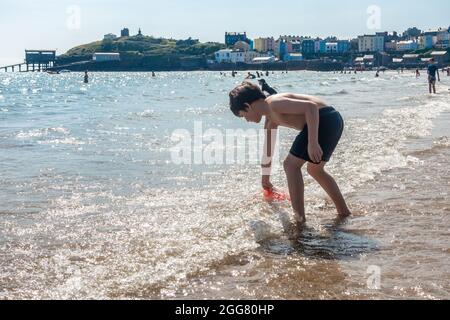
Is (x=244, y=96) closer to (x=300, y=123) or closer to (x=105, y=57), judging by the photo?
(x=300, y=123)

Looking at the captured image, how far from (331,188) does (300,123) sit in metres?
0.70

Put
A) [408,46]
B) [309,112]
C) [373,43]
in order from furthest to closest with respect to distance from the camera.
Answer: [373,43] → [408,46] → [309,112]

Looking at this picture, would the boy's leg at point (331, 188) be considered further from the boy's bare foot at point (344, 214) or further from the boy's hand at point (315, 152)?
the boy's hand at point (315, 152)

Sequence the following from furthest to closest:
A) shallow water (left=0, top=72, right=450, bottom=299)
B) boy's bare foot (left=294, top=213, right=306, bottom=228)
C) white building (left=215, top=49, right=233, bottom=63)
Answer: white building (left=215, top=49, right=233, bottom=63) < boy's bare foot (left=294, top=213, right=306, bottom=228) < shallow water (left=0, top=72, right=450, bottom=299)

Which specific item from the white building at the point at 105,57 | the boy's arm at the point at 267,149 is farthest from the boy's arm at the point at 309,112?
the white building at the point at 105,57

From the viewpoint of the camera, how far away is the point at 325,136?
4.99 m

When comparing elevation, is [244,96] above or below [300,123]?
above

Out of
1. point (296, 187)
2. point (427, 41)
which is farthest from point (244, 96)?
point (427, 41)

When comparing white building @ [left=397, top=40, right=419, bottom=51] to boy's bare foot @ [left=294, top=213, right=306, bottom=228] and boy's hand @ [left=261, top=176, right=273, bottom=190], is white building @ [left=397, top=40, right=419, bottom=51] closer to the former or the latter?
boy's hand @ [left=261, top=176, right=273, bottom=190]

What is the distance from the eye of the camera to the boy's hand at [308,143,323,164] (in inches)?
182

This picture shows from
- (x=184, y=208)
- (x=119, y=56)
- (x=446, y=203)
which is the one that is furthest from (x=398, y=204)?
(x=119, y=56)

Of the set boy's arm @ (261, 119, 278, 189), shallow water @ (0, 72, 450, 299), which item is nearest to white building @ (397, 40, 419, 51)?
shallow water @ (0, 72, 450, 299)

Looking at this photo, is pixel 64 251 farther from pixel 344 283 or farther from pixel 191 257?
pixel 344 283
